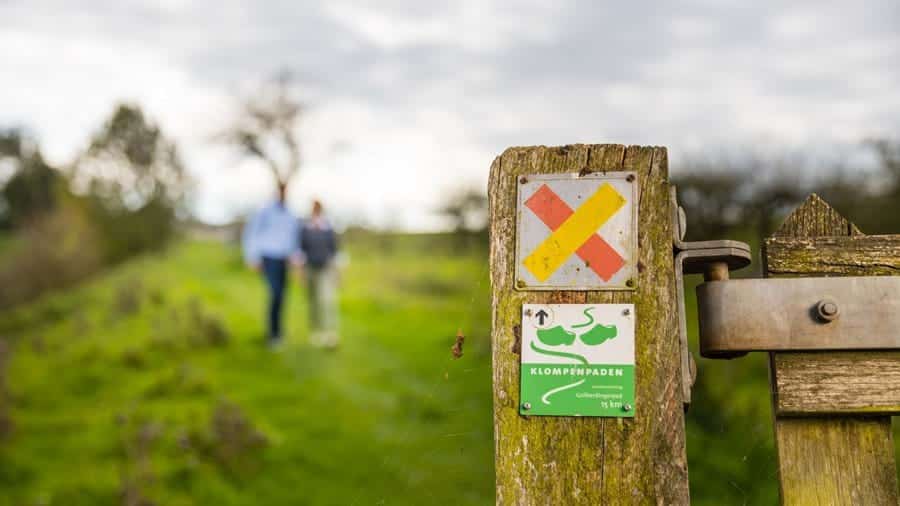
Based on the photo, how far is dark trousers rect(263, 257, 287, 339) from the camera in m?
11.4

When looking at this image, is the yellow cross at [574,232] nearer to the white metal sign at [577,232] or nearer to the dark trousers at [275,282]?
the white metal sign at [577,232]

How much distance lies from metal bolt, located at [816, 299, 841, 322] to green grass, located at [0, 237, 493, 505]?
6.11ft

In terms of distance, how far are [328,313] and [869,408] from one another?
37.1 ft

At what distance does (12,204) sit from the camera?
36750 mm

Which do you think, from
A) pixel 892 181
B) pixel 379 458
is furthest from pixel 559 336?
pixel 892 181

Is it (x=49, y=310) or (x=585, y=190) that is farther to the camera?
(x=49, y=310)

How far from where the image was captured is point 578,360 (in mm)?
1592

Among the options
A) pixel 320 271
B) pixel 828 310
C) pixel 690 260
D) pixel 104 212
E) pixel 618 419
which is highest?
pixel 104 212

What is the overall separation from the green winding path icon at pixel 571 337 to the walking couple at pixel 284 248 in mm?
10010

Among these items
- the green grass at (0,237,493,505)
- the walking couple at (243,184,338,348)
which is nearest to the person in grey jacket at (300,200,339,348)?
the walking couple at (243,184,338,348)

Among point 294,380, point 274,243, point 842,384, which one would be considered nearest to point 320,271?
point 274,243

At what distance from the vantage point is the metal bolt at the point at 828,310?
5.04 ft

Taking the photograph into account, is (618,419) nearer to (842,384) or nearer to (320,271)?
(842,384)

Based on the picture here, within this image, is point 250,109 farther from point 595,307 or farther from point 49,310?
point 595,307
